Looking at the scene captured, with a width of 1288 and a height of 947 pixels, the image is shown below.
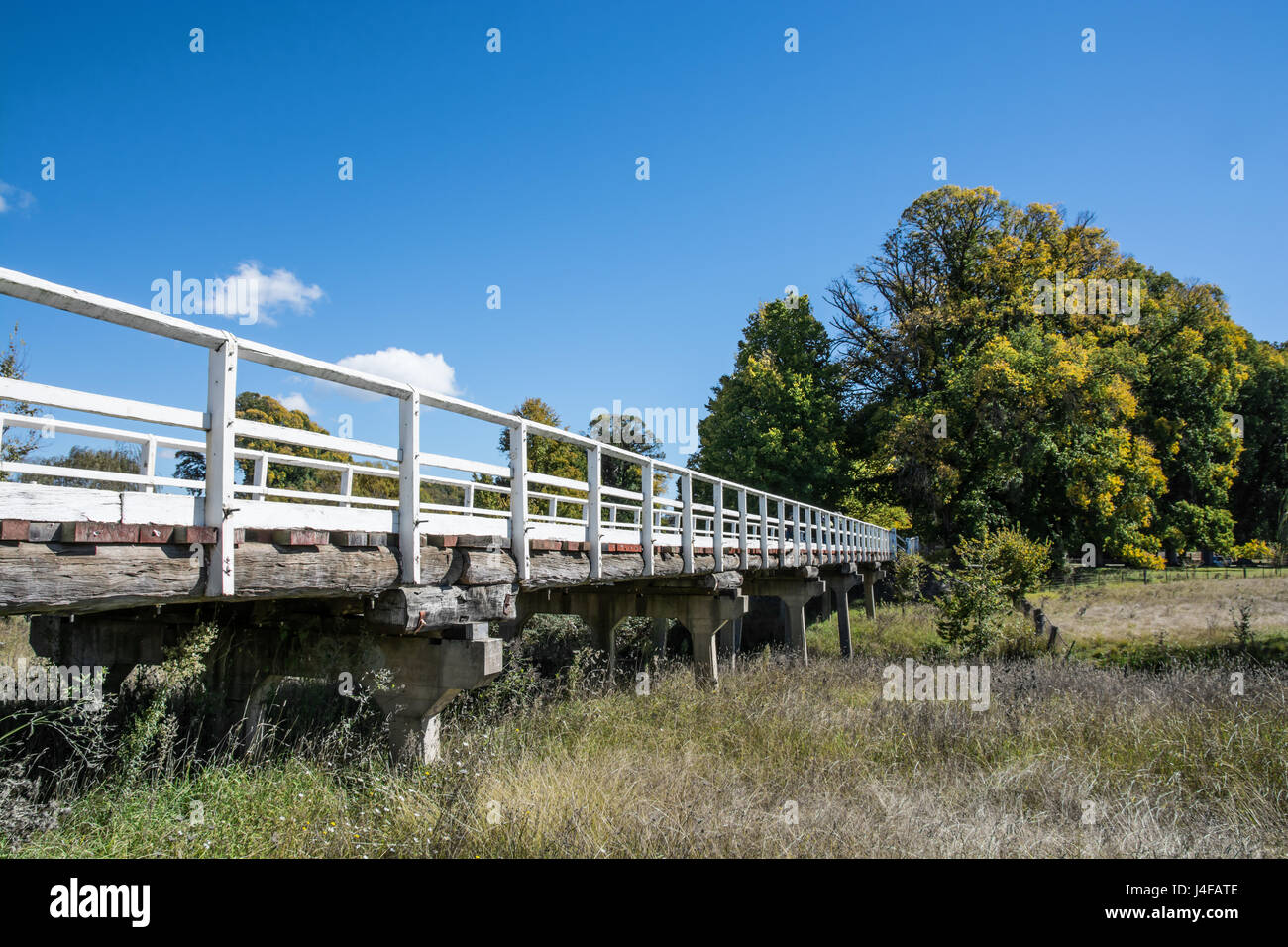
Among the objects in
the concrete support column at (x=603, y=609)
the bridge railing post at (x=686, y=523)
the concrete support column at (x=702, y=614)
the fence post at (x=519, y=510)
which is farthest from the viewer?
the concrete support column at (x=702, y=614)

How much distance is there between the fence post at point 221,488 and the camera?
12.7 ft

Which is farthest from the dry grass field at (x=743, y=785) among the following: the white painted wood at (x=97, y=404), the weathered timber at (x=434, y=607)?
the white painted wood at (x=97, y=404)

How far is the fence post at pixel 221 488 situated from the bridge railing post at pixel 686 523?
21.8ft

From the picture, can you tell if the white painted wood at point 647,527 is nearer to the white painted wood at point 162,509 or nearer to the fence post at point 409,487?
the fence post at point 409,487

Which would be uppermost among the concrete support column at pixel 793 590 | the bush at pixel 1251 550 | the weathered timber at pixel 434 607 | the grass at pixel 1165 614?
the weathered timber at pixel 434 607

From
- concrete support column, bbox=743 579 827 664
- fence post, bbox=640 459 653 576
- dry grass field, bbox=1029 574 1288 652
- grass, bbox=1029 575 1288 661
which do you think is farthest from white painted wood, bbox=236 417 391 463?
dry grass field, bbox=1029 574 1288 652

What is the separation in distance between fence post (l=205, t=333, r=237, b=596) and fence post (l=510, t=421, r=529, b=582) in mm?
2600

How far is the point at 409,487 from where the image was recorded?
521cm

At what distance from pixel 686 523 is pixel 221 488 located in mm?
7150

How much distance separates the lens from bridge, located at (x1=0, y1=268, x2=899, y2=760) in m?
3.37

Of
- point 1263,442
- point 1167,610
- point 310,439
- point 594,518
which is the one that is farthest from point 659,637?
point 1263,442

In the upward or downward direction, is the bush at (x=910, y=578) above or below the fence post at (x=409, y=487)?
below

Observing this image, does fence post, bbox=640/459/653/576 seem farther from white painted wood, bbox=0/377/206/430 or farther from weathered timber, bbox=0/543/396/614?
white painted wood, bbox=0/377/206/430
